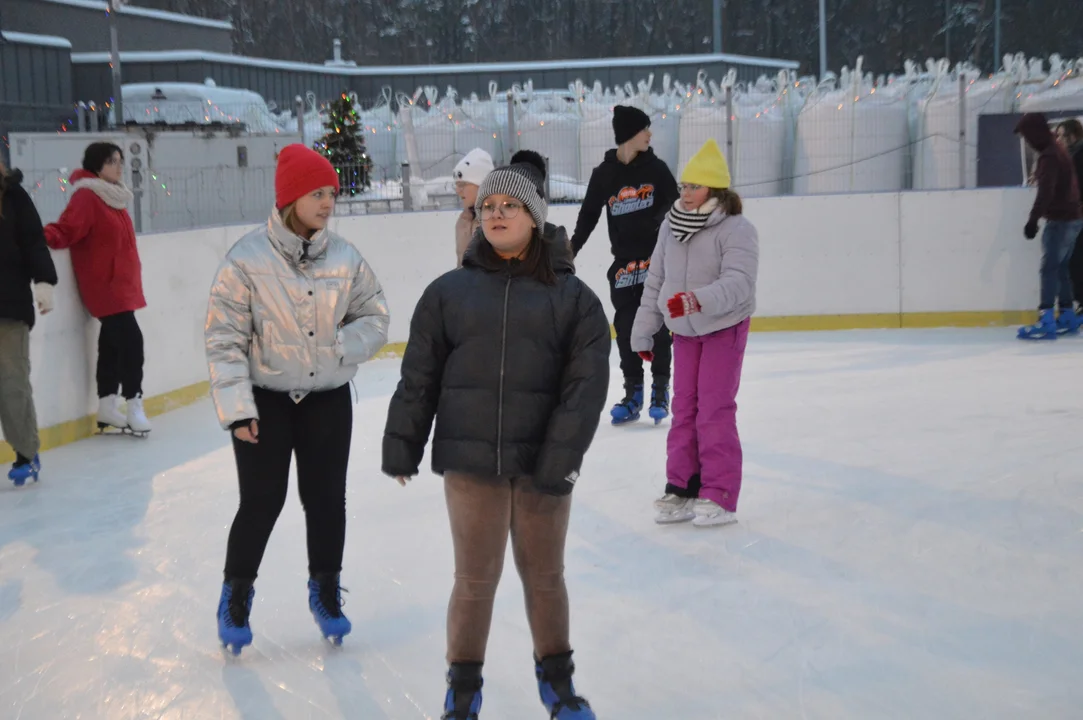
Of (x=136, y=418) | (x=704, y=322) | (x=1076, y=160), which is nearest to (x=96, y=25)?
(x=136, y=418)

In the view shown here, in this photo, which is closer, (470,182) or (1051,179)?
(470,182)

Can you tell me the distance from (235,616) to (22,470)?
2511 mm

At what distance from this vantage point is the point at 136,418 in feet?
21.1

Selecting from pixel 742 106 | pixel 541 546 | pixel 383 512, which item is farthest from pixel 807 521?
pixel 742 106

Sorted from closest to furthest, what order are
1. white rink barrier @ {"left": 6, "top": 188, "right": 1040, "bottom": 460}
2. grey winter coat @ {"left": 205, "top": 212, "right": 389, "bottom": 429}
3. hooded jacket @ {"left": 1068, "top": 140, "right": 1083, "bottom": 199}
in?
grey winter coat @ {"left": 205, "top": 212, "right": 389, "bottom": 429} < hooded jacket @ {"left": 1068, "top": 140, "right": 1083, "bottom": 199} < white rink barrier @ {"left": 6, "top": 188, "right": 1040, "bottom": 460}

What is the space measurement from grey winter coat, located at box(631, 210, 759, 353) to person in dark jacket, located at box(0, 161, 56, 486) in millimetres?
2535

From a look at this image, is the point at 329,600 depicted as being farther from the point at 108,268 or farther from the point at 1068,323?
the point at 1068,323

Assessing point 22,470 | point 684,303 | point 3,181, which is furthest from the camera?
point 22,470

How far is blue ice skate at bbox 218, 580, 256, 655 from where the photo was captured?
3.27 m

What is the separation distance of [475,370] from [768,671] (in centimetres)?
110

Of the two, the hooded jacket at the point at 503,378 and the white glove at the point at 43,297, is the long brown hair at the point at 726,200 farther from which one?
the white glove at the point at 43,297

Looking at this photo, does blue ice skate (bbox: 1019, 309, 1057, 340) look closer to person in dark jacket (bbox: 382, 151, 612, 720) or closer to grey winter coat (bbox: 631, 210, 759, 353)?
grey winter coat (bbox: 631, 210, 759, 353)

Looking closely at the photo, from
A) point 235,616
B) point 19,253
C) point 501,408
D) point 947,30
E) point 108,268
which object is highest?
point 947,30

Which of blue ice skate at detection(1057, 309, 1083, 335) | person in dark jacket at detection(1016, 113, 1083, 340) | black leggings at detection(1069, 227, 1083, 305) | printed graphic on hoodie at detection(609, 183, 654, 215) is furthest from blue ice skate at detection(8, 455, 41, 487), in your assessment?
black leggings at detection(1069, 227, 1083, 305)
